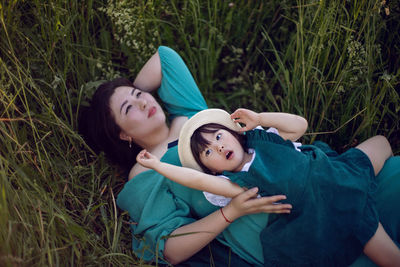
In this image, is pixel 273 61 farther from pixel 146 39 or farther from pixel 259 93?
pixel 146 39

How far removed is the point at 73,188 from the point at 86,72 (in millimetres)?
877

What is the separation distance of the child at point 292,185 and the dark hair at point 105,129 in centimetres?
64

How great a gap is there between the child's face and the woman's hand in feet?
0.52

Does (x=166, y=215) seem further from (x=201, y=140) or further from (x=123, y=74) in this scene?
(x=123, y=74)

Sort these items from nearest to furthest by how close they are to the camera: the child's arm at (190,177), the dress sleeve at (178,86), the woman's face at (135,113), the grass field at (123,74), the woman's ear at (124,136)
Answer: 1. the child's arm at (190,177)
2. the grass field at (123,74)
3. the woman's face at (135,113)
4. the woman's ear at (124,136)
5. the dress sleeve at (178,86)

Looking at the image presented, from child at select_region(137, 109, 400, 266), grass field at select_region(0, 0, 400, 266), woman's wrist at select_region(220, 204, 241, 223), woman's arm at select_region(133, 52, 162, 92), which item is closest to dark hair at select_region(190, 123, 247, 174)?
child at select_region(137, 109, 400, 266)

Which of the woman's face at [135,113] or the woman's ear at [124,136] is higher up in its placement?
the woman's face at [135,113]

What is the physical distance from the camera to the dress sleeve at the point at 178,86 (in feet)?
8.95

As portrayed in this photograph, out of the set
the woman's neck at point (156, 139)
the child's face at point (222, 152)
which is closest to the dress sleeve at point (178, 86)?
the woman's neck at point (156, 139)

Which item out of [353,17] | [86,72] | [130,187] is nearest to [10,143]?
[130,187]

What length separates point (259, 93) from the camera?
320cm

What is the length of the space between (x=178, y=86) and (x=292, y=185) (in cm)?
114

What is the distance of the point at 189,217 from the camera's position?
2346 mm

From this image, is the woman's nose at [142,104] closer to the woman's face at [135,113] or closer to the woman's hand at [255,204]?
the woman's face at [135,113]
